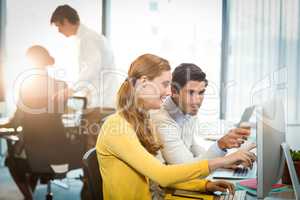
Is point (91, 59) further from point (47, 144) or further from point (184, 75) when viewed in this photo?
point (184, 75)

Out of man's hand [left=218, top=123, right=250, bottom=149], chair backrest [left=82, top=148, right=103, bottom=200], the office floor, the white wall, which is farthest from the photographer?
the white wall

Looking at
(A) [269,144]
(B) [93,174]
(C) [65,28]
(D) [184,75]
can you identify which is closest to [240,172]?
(D) [184,75]

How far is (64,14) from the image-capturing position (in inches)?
130

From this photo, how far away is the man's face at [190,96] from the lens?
1.98 m

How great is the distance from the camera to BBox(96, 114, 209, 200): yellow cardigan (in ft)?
4.42

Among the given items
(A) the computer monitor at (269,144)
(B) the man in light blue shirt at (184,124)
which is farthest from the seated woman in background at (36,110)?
(A) the computer monitor at (269,144)

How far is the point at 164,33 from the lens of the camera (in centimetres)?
351

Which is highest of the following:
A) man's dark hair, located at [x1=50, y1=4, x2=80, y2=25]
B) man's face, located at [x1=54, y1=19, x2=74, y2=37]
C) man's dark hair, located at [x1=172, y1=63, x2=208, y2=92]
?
man's dark hair, located at [x1=50, y1=4, x2=80, y2=25]

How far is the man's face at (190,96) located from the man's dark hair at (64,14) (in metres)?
1.54

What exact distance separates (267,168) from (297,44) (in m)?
2.50

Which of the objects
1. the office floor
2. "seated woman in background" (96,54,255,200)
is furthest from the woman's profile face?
the office floor

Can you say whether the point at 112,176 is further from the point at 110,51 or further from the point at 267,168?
the point at 110,51

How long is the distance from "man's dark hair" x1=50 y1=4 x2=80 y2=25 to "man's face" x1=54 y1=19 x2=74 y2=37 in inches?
1.0

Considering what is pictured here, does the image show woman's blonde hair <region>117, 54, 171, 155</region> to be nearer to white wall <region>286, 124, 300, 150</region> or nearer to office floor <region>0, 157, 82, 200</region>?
office floor <region>0, 157, 82, 200</region>
